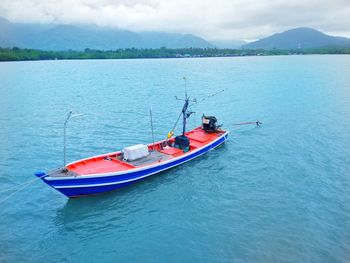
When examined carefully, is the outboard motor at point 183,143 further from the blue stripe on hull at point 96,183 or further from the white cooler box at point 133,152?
the blue stripe on hull at point 96,183

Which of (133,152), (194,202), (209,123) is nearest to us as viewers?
(194,202)

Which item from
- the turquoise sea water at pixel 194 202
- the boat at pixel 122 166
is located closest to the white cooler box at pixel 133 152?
the boat at pixel 122 166

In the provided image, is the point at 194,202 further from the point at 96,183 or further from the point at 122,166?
the point at 96,183

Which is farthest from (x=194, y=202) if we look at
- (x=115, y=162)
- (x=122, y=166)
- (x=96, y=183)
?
(x=115, y=162)

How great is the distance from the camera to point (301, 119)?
50719mm

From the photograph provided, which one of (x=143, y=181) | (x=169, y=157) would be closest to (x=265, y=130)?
(x=169, y=157)

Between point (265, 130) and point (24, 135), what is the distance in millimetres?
34085

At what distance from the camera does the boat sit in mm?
24109

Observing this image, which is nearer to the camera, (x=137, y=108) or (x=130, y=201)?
(x=130, y=201)

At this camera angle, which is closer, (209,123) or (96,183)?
(96,183)

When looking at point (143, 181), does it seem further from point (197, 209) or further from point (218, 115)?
point (218, 115)

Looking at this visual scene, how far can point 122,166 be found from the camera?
27484 mm

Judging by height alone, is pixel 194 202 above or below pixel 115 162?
below

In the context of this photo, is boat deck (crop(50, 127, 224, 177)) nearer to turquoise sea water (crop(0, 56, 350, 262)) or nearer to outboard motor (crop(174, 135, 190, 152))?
outboard motor (crop(174, 135, 190, 152))
